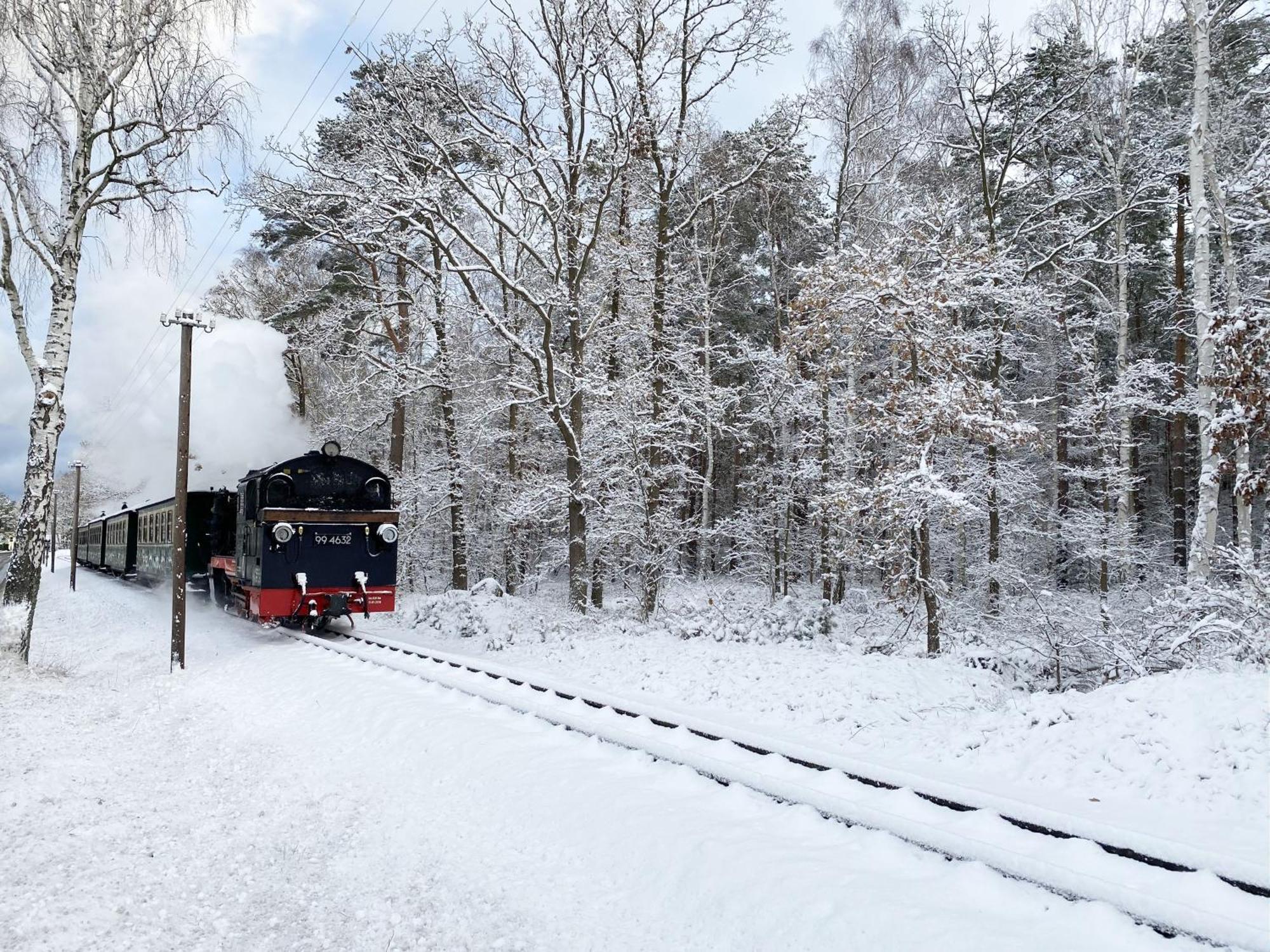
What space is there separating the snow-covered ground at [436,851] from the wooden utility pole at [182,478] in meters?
3.36

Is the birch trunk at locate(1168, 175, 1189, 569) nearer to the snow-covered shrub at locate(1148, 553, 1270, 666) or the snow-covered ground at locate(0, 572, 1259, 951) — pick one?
the snow-covered shrub at locate(1148, 553, 1270, 666)

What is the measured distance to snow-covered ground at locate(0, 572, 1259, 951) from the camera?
11.0 ft

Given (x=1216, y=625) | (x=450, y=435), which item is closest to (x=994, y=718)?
(x=1216, y=625)

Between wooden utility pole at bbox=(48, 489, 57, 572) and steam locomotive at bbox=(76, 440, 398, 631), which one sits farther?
steam locomotive at bbox=(76, 440, 398, 631)

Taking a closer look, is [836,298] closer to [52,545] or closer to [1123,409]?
[1123,409]

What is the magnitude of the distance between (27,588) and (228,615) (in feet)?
24.7

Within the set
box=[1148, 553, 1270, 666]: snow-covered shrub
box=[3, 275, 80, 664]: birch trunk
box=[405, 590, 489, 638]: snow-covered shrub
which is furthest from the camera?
box=[405, 590, 489, 638]: snow-covered shrub

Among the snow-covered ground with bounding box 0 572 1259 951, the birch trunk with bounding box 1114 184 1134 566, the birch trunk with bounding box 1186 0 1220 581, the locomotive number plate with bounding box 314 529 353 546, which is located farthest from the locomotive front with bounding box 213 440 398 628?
the birch trunk with bounding box 1114 184 1134 566

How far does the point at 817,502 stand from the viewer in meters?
11.5

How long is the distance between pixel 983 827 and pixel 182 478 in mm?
11678

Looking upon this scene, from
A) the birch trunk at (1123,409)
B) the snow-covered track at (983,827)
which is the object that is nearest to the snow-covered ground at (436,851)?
the snow-covered track at (983,827)

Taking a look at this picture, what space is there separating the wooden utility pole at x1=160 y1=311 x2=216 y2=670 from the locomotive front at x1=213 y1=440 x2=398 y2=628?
1447mm

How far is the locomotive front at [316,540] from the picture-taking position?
12672mm

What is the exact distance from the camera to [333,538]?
13.3 meters
